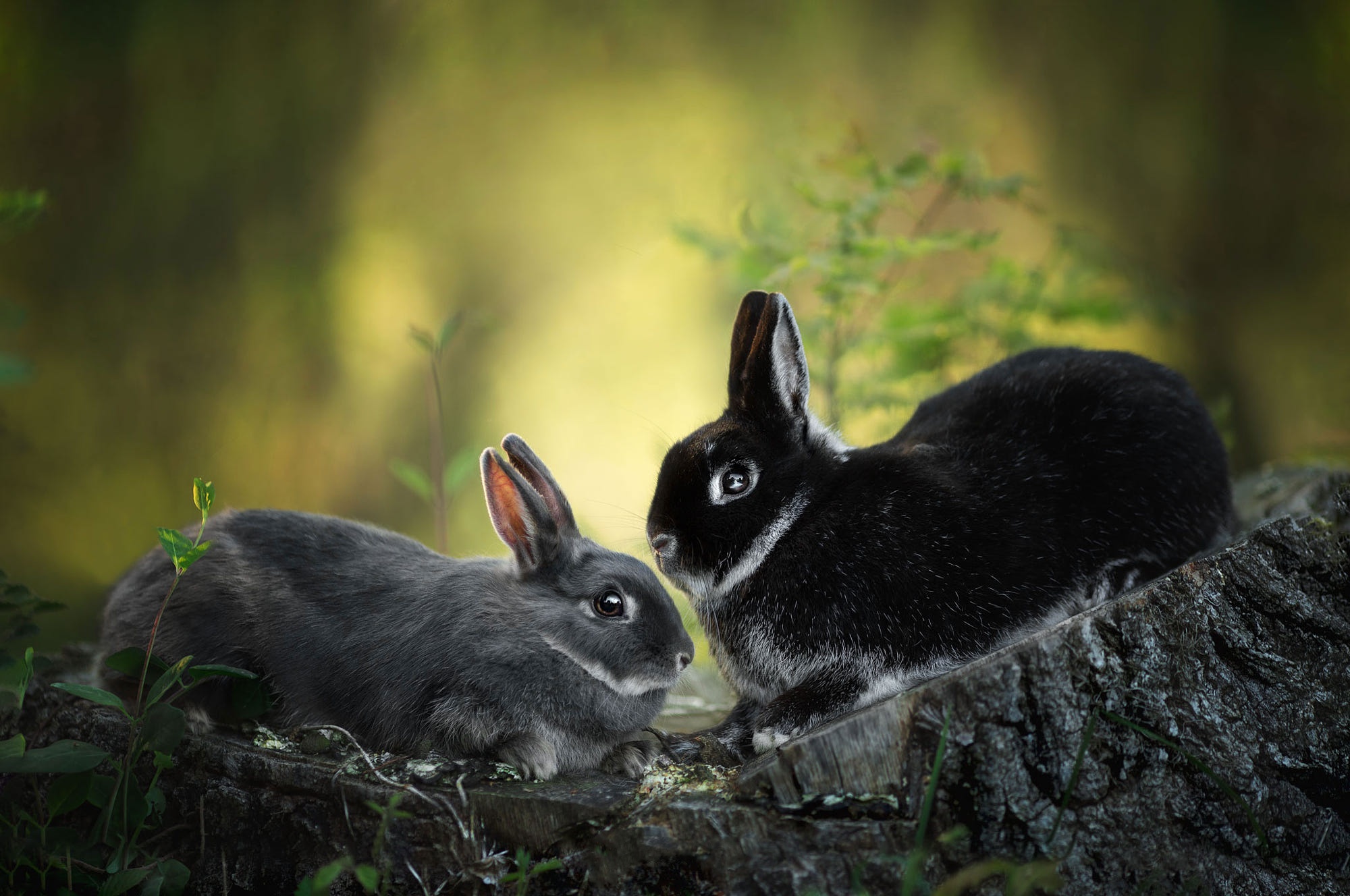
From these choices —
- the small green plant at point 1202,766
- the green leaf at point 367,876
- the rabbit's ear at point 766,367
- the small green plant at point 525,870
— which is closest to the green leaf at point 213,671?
the green leaf at point 367,876

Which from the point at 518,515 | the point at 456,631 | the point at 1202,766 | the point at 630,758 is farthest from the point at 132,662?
the point at 1202,766

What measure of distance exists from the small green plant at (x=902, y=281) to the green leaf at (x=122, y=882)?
3.30m

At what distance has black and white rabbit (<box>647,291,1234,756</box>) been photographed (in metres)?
2.88

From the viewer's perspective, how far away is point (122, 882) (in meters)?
2.39

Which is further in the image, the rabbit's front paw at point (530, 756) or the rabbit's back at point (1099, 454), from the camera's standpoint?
the rabbit's back at point (1099, 454)

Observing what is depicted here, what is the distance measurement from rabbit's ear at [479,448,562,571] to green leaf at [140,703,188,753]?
3.25ft

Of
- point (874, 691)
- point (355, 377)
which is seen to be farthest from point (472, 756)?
point (355, 377)

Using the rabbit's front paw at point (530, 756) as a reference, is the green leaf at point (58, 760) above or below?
above

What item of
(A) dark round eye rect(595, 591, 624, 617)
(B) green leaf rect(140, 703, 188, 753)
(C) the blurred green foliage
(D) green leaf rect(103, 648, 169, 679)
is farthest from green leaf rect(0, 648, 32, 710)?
(A) dark round eye rect(595, 591, 624, 617)

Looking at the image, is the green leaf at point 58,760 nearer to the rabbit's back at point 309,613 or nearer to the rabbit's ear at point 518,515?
the rabbit's back at point 309,613

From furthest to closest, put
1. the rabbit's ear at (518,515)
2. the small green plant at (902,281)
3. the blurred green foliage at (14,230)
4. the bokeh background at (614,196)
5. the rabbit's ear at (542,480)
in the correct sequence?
the bokeh background at (614,196), the small green plant at (902,281), the rabbit's ear at (542,480), the rabbit's ear at (518,515), the blurred green foliage at (14,230)

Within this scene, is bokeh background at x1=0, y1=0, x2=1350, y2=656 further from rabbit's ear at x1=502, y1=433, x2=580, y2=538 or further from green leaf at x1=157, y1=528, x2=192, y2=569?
green leaf at x1=157, y1=528, x2=192, y2=569

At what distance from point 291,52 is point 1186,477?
5.98m

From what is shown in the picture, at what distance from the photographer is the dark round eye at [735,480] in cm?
299
